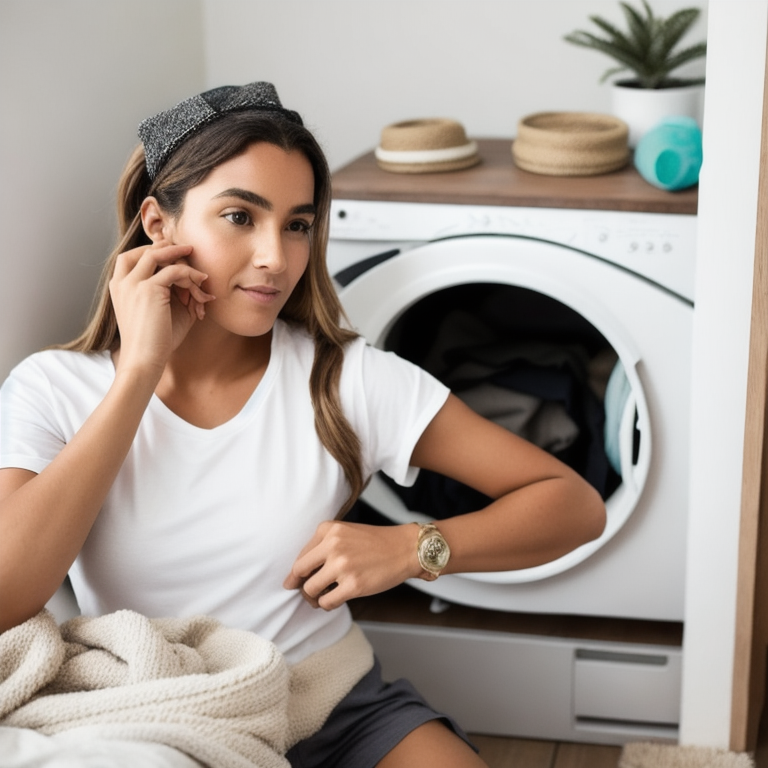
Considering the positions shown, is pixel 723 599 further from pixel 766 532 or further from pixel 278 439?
pixel 278 439

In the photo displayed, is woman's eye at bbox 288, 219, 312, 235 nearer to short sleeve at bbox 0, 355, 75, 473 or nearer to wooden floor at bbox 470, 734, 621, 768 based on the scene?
short sleeve at bbox 0, 355, 75, 473

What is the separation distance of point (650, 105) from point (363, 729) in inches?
49.5

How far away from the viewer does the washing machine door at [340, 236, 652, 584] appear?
1744 millimetres

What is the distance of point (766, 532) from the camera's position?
1641 mm

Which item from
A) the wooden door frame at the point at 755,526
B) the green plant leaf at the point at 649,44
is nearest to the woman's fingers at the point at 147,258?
the wooden door frame at the point at 755,526

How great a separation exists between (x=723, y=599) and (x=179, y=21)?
5.12 ft

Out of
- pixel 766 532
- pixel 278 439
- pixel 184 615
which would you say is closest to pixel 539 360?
pixel 766 532

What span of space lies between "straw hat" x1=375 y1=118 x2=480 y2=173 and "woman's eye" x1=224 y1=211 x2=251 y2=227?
657mm

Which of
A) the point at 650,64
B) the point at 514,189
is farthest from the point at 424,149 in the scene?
the point at 650,64

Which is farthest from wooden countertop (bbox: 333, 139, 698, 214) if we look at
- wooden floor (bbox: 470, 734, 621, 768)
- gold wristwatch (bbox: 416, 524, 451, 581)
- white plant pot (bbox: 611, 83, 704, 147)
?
wooden floor (bbox: 470, 734, 621, 768)

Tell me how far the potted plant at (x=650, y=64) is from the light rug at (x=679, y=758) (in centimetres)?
110

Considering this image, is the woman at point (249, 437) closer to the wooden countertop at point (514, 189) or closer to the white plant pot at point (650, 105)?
the wooden countertop at point (514, 189)

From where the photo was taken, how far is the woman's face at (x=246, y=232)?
4.33 feet

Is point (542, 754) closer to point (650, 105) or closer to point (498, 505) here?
point (498, 505)
